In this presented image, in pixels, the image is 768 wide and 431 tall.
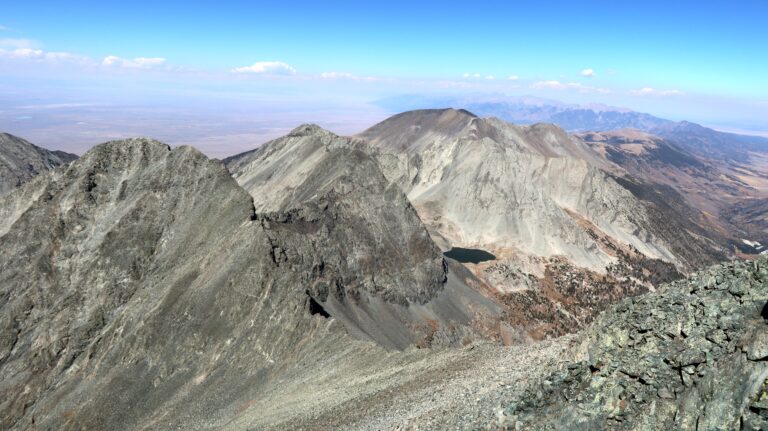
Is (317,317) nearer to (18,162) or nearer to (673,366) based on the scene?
(673,366)

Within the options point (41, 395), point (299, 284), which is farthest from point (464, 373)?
point (41, 395)

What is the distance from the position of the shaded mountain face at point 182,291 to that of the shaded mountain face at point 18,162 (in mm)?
88029

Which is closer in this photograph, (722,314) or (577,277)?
(722,314)

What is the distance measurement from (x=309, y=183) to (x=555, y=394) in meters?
85.0

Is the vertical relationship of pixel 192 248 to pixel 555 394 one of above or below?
below

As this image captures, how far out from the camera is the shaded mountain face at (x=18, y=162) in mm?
142500

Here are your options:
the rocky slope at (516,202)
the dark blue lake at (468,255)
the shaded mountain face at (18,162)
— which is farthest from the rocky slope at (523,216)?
the shaded mountain face at (18,162)

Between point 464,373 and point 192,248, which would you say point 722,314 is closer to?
point 464,373

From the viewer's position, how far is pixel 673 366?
1769 centimetres

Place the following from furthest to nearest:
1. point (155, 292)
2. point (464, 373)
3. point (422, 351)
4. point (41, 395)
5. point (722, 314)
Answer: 1. point (155, 292)
2. point (41, 395)
3. point (422, 351)
4. point (464, 373)
5. point (722, 314)

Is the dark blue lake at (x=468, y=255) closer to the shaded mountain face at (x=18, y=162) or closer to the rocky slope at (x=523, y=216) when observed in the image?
the rocky slope at (x=523, y=216)

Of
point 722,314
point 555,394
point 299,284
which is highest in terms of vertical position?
point 722,314

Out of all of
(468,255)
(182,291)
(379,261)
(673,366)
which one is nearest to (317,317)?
(182,291)

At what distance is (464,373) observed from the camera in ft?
106
